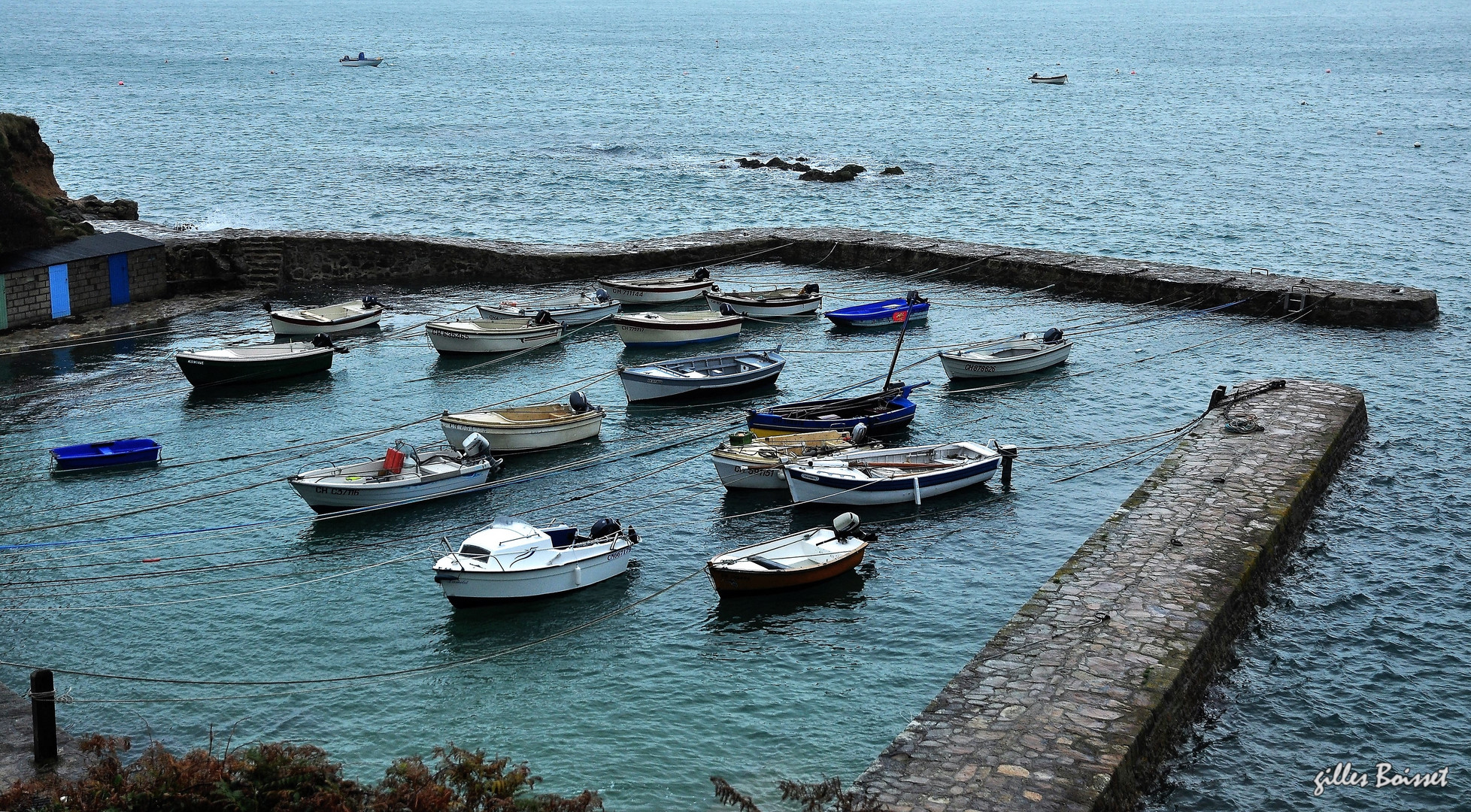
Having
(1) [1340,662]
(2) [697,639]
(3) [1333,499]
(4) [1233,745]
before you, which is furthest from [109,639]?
(3) [1333,499]

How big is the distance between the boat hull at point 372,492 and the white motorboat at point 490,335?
10.3 m

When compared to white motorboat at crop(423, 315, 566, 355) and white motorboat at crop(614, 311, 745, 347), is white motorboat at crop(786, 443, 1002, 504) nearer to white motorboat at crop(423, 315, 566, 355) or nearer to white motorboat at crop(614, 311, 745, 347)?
white motorboat at crop(614, 311, 745, 347)

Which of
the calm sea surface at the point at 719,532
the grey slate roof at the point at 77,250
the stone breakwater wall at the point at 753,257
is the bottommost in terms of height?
the calm sea surface at the point at 719,532

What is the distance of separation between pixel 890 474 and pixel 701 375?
824 centimetres

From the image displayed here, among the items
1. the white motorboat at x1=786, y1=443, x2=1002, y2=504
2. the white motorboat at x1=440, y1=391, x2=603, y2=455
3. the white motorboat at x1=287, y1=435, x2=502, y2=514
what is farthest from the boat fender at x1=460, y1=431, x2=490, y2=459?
the white motorboat at x1=786, y1=443, x2=1002, y2=504

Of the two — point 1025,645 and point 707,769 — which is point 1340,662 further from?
point 707,769

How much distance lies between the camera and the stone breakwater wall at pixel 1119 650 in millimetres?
15438

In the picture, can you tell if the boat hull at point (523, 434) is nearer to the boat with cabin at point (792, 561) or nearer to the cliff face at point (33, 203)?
the boat with cabin at point (792, 561)

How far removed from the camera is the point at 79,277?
3800 cm

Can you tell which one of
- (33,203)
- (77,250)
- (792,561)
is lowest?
(792,561)

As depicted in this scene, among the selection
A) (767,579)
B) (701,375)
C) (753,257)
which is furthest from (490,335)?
(767,579)

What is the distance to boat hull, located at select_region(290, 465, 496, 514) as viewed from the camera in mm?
25625

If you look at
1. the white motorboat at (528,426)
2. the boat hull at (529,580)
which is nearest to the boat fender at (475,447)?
the white motorboat at (528,426)

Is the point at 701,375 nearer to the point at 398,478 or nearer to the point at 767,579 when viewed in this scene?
the point at 398,478
